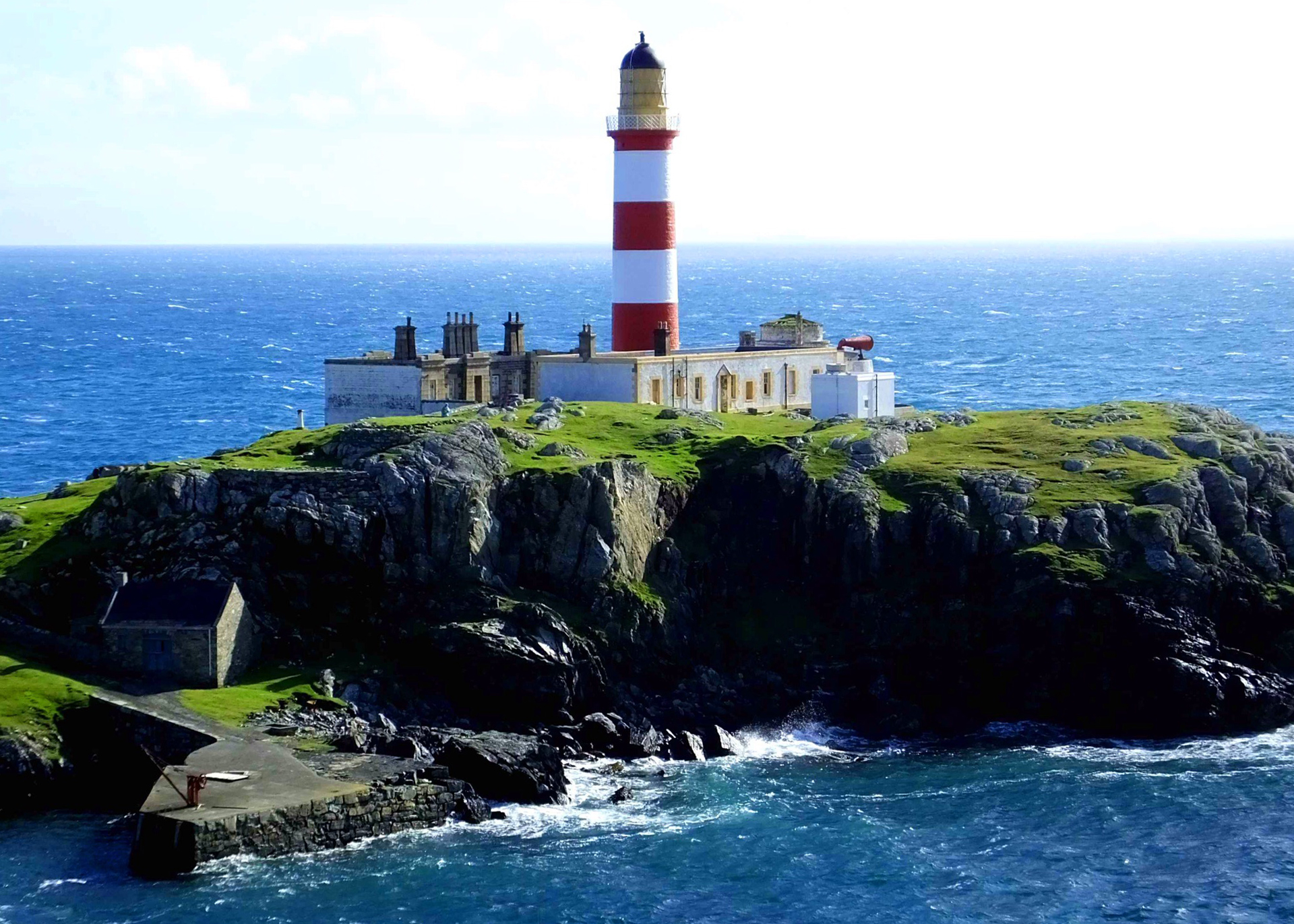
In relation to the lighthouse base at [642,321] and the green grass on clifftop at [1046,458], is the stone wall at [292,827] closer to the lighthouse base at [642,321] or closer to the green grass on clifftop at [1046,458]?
the green grass on clifftop at [1046,458]

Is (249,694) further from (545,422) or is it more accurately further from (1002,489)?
(1002,489)

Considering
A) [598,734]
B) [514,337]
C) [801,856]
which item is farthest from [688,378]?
[801,856]

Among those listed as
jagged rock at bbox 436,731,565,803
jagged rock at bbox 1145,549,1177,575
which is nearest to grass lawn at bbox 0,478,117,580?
jagged rock at bbox 436,731,565,803

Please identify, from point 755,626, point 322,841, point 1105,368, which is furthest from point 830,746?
point 1105,368

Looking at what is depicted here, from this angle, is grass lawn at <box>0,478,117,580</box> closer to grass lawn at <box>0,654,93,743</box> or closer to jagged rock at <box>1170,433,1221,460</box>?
grass lawn at <box>0,654,93,743</box>

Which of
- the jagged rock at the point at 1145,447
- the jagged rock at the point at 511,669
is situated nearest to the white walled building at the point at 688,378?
the jagged rock at the point at 1145,447

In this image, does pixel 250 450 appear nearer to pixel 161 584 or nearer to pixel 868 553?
pixel 161 584
